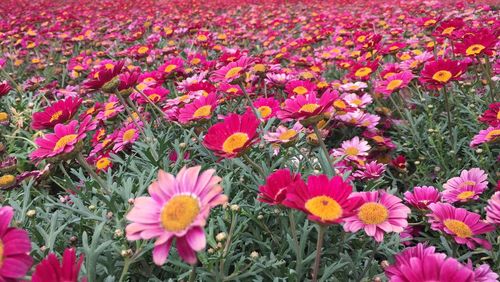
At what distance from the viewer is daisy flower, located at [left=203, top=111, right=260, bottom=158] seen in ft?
4.41

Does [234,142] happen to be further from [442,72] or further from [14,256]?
[442,72]

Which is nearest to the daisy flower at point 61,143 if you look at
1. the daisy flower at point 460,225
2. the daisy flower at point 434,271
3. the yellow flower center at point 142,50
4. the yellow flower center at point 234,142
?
the yellow flower center at point 234,142

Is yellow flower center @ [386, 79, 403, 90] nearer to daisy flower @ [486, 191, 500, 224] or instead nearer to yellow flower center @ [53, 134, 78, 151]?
daisy flower @ [486, 191, 500, 224]

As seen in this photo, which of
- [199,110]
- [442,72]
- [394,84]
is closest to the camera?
[199,110]

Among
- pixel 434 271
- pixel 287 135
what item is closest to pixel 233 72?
pixel 287 135

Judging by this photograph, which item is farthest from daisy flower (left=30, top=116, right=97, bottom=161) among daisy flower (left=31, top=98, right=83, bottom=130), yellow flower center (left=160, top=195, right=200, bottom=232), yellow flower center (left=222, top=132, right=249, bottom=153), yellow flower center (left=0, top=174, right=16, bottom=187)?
yellow flower center (left=160, top=195, right=200, bottom=232)

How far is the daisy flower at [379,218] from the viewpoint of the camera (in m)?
1.21

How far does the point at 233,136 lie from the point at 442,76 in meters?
1.35

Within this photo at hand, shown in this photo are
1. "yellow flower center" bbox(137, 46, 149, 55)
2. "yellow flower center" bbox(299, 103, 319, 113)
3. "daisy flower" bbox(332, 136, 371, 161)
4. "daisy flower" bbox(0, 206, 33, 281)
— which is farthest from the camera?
"yellow flower center" bbox(137, 46, 149, 55)

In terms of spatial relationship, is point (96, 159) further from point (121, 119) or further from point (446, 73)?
point (446, 73)

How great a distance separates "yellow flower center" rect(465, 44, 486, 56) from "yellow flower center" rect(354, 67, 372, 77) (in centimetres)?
64

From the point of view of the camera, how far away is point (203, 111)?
6.25ft

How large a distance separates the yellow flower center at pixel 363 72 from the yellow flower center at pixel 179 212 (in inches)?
85.1

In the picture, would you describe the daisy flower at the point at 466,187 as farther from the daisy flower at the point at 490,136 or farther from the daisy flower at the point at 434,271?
the daisy flower at the point at 434,271
